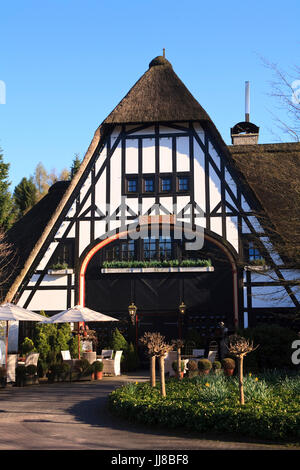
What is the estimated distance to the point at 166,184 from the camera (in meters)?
23.2

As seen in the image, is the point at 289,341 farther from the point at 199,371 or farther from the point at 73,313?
the point at 73,313

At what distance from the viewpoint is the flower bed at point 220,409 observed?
8469 millimetres

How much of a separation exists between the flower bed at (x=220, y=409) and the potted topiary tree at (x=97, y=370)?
581cm

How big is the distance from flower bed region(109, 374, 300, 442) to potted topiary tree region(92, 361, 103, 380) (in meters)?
5.81

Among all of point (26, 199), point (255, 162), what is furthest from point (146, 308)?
point (26, 199)

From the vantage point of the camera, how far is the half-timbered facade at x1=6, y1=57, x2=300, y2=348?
73.6ft

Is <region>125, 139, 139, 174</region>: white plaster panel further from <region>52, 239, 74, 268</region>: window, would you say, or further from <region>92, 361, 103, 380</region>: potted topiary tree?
<region>92, 361, 103, 380</region>: potted topiary tree

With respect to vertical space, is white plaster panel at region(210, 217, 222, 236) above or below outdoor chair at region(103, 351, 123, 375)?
above

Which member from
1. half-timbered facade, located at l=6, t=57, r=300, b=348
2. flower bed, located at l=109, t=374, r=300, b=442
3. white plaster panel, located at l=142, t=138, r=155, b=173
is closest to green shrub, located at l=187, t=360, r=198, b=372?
flower bed, located at l=109, t=374, r=300, b=442

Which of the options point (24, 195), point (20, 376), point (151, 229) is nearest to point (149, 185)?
point (151, 229)

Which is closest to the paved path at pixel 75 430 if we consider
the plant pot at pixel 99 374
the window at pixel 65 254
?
the plant pot at pixel 99 374

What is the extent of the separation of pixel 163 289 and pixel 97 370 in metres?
5.93

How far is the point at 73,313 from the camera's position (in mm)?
18719

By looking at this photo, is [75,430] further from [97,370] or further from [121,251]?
[121,251]
